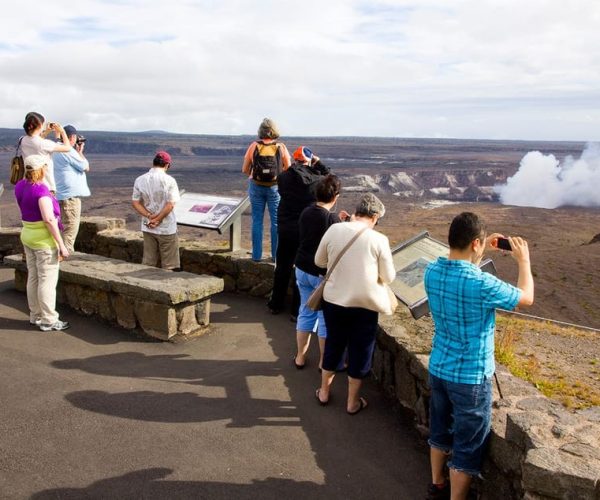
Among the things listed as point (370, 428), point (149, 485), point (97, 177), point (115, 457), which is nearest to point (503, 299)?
point (370, 428)

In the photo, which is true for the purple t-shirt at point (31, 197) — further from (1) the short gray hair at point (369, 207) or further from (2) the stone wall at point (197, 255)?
(1) the short gray hair at point (369, 207)

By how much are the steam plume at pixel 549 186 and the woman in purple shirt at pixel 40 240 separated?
233ft

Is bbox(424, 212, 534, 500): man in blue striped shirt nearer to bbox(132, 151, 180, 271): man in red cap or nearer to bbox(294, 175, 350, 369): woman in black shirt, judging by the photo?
bbox(294, 175, 350, 369): woman in black shirt

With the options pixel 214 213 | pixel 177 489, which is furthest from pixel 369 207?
pixel 214 213

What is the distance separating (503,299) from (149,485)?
2.30 metres

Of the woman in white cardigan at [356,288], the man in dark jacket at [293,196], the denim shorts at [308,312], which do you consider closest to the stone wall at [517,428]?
the woman in white cardigan at [356,288]

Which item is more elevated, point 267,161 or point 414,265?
point 267,161

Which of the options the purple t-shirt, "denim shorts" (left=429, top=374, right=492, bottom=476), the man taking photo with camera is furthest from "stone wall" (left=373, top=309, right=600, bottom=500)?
the man taking photo with camera

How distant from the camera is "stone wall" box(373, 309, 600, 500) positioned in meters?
2.79

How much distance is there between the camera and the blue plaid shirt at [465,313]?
299 cm

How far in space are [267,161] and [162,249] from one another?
1.53 m

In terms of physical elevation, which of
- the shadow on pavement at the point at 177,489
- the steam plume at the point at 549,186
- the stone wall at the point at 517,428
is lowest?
the steam plume at the point at 549,186

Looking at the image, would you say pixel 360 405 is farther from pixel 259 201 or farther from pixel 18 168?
pixel 18 168

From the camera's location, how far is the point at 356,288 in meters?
4.09
